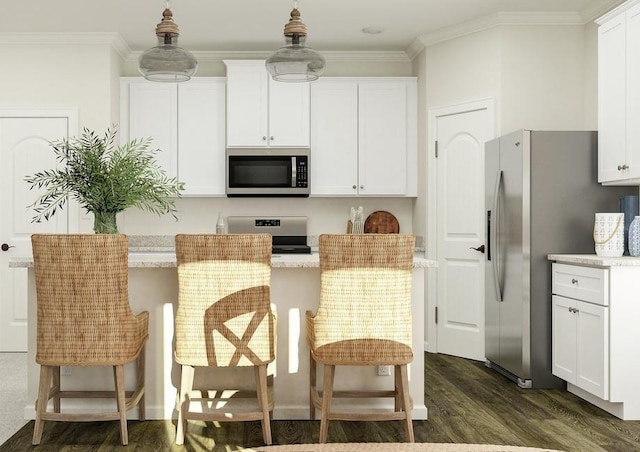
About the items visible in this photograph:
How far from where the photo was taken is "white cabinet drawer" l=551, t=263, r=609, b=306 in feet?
11.1

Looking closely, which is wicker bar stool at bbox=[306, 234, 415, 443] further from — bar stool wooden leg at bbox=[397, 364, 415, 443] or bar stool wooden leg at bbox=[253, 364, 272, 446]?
bar stool wooden leg at bbox=[253, 364, 272, 446]

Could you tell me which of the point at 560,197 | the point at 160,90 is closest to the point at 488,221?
the point at 560,197

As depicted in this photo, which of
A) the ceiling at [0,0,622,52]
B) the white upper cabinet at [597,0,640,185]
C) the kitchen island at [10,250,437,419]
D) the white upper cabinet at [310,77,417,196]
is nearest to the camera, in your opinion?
the kitchen island at [10,250,437,419]

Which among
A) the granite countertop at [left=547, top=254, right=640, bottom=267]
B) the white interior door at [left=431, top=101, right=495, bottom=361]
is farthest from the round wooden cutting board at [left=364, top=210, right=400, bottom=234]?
the granite countertop at [left=547, top=254, right=640, bottom=267]

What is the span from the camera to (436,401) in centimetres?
368

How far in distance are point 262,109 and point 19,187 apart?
7.42 feet

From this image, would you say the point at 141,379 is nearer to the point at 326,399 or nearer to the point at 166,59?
the point at 326,399

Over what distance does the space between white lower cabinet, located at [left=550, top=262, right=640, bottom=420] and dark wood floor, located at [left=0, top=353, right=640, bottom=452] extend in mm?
131

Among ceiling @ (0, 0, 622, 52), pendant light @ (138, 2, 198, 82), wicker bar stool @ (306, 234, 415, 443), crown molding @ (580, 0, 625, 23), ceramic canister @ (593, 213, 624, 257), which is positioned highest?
ceiling @ (0, 0, 622, 52)

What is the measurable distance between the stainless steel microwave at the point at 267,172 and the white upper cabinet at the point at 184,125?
15cm

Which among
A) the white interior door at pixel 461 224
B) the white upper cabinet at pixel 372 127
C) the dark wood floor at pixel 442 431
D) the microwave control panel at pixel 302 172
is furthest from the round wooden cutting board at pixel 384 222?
the dark wood floor at pixel 442 431

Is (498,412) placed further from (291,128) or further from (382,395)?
(291,128)

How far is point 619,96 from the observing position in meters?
3.65

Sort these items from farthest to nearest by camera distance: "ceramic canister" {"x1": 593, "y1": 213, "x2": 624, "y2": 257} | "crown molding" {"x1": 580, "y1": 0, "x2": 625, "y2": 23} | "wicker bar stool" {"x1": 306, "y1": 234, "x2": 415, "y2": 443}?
"crown molding" {"x1": 580, "y1": 0, "x2": 625, "y2": 23} < "ceramic canister" {"x1": 593, "y1": 213, "x2": 624, "y2": 257} < "wicker bar stool" {"x1": 306, "y1": 234, "x2": 415, "y2": 443}
